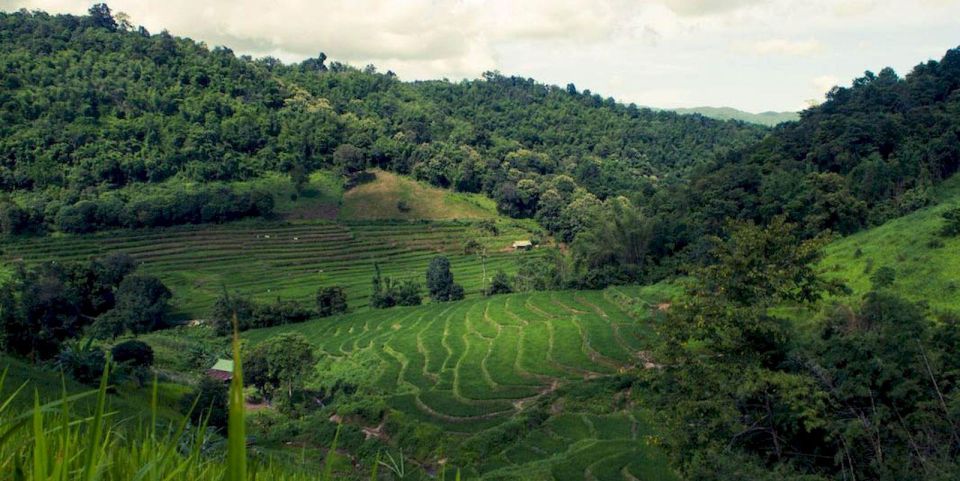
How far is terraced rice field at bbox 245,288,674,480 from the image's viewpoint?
58.6 feet

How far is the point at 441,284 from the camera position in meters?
43.0

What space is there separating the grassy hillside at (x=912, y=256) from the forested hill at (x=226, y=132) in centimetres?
3598

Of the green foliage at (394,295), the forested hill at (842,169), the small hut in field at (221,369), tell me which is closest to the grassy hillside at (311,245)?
the green foliage at (394,295)

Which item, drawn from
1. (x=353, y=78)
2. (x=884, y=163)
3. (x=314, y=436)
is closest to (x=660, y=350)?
(x=314, y=436)

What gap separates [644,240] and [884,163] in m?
12.9

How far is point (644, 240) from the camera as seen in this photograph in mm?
41594

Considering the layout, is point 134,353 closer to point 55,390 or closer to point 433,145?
point 55,390

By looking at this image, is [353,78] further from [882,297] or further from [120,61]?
[882,297]

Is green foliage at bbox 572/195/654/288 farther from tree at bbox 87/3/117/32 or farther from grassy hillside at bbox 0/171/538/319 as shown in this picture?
tree at bbox 87/3/117/32

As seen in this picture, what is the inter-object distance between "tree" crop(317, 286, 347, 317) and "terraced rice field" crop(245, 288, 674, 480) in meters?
1.21

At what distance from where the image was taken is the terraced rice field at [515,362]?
17.9 metres

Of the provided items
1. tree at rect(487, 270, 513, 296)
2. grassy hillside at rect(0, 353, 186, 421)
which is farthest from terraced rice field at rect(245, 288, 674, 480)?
grassy hillside at rect(0, 353, 186, 421)

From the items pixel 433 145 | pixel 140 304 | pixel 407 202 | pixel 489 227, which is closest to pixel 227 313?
pixel 140 304

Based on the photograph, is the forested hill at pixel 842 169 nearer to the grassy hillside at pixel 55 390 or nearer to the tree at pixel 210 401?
the tree at pixel 210 401
